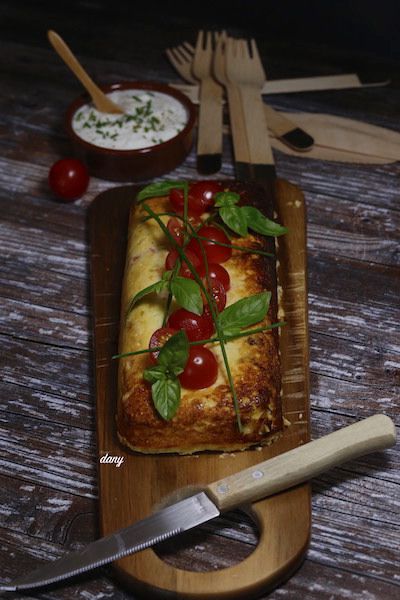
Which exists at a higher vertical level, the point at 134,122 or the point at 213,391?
the point at 134,122

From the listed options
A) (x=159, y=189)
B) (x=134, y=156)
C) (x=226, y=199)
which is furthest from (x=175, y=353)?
(x=134, y=156)

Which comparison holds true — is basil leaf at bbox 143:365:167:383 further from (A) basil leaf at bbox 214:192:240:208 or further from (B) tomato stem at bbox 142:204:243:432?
(A) basil leaf at bbox 214:192:240:208

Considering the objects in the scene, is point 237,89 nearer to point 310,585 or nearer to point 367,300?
point 367,300

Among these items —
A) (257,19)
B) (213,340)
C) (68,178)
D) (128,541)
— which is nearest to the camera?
(128,541)

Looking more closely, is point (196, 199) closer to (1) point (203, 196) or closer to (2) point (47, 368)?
(1) point (203, 196)

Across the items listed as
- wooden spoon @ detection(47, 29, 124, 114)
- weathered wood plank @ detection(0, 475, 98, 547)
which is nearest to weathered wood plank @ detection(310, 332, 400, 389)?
weathered wood plank @ detection(0, 475, 98, 547)

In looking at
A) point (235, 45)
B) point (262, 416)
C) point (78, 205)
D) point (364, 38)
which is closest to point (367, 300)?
point (262, 416)

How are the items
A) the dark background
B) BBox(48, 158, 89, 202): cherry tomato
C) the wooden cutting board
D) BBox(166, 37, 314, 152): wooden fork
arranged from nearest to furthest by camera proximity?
the wooden cutting board
BBox(48, 158, 89, 202): cherry tomato
BBox(166, 37, 314, 152): wooden fork
the dark background
